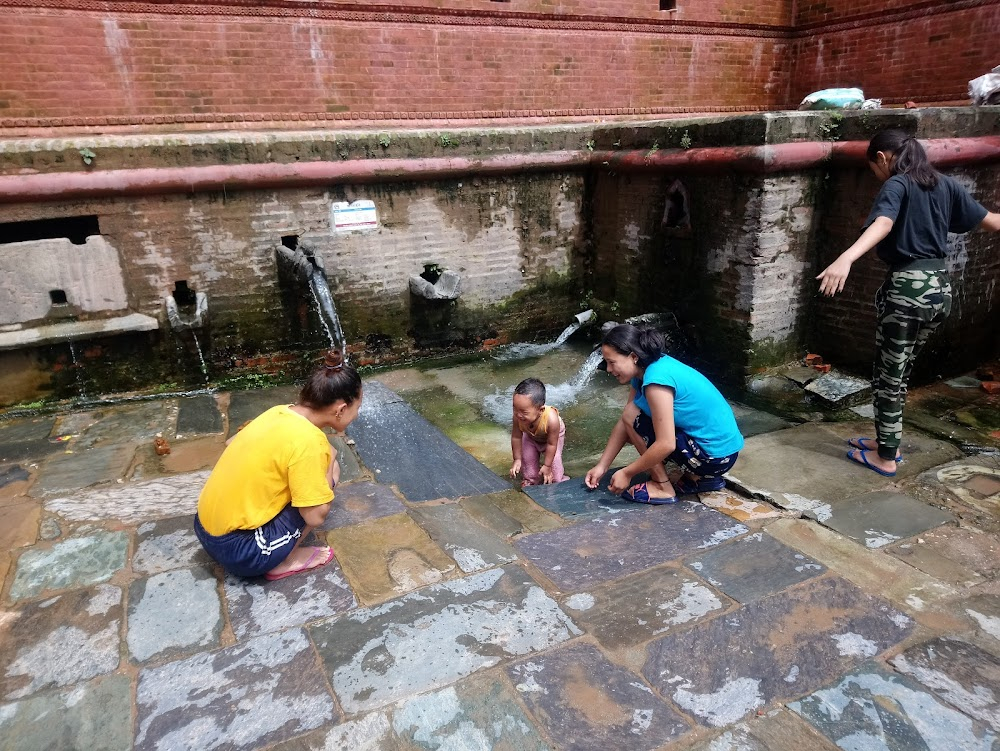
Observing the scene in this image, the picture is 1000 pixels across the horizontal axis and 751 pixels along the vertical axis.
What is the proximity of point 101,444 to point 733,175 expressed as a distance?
17.9ft

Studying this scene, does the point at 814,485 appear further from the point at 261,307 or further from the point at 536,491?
the point at 261,307

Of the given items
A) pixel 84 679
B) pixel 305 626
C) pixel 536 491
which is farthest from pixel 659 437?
pixel 84 679

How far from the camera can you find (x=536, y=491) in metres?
4.05

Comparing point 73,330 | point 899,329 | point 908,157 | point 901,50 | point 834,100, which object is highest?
point 901,50

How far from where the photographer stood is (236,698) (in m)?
2.37

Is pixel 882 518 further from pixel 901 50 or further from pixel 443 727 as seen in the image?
pixel 901 50

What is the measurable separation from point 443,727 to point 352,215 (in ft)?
16.8

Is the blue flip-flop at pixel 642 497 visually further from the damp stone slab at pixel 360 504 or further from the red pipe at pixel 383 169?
the red pipe at pixel 383 169

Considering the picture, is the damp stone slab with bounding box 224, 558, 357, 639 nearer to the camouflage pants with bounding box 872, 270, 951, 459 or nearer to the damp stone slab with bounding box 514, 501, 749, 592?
the damp stone slab with bounding box 514, 501, 749, 592

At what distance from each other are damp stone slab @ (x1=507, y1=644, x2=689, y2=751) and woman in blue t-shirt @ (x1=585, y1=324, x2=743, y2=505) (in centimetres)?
133

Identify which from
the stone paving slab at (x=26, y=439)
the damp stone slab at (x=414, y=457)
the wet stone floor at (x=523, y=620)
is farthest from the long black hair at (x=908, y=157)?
the stone paving slab at (x=26, y=439)

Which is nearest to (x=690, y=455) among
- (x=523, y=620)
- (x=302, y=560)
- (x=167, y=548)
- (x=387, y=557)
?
(x=523, y=620)

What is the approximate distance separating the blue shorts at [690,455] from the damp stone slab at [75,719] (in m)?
2.75

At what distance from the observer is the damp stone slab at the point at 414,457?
4.19 metres
